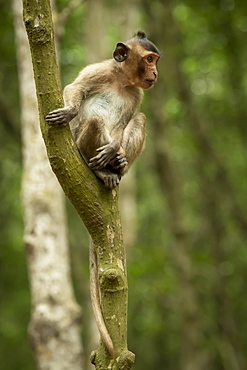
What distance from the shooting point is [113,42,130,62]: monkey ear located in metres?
5.98

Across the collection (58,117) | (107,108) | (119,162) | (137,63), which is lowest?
(119,162)

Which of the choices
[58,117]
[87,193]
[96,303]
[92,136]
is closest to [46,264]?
[92,136]

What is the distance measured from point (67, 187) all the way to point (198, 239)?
2122 cm

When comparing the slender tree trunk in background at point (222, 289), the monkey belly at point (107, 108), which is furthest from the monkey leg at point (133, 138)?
the slender tree trunk in background at point (222, 289)

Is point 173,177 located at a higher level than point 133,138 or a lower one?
higher

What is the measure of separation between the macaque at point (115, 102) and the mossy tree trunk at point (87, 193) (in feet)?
2.26

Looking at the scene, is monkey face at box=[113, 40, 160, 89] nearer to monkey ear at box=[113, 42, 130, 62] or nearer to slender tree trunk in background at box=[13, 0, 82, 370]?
monkey ear at box=[113, 42, 130, 62]

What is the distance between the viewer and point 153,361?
27562mm

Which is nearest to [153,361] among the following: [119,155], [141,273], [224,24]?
[141,273]

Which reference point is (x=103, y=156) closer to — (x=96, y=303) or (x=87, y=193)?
(x=87, y=193)

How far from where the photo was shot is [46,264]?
341 inches

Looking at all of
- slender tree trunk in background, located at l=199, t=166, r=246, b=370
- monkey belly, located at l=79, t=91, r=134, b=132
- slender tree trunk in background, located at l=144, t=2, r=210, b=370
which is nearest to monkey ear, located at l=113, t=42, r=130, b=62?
monkey belly, located at l=79, t=91, r=134, b=132

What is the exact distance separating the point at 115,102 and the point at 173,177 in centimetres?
816

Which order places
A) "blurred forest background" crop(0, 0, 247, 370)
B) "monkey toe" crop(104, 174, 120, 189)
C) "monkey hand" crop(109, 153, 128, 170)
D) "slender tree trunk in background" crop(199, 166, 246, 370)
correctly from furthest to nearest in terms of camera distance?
"slender tree trunk in background" crop(199, 166, 246, 370)
"blurred forest background" crop(0, 0, 247, 370)
"monkey hand" crop(109, 153, 128, 170)
"monkey toe" crop(104, 174, 120, 189)
